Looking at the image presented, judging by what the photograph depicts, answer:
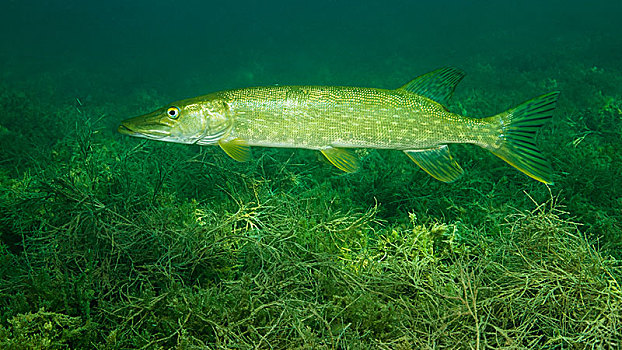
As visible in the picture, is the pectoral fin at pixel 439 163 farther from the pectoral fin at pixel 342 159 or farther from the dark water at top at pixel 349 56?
the dark water at top at pixel 349 56

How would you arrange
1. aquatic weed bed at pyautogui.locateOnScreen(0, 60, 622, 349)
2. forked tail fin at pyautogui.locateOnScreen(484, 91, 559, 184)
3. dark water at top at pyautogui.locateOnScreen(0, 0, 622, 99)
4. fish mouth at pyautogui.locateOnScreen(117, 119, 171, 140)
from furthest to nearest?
dark water at top at pyautogui.locateOnScreen(0, 0, 622, 99) < fish mouth at pyautogui.locateOnScreen(117, 119, 171, 140) < forked tail fin at pyautogui.locateOnScreen(484, 91, 559, 184) < aquatic weed bed at pyautogui.locateOnScreen(0, 60, 622, 349)

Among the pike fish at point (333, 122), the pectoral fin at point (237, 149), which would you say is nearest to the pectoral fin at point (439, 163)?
the pike fish at point (333, 122)

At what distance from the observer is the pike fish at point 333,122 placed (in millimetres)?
4223

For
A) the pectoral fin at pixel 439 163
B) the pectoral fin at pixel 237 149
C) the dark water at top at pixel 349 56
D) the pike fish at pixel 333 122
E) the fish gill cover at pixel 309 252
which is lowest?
the dark water at top at pixel 349 56

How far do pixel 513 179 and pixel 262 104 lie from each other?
12.0ft

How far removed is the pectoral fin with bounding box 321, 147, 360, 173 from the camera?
14.0 ft

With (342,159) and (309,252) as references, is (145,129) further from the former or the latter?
(309,252)

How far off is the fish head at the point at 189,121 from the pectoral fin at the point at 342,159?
1.12m

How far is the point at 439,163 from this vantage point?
4281mm

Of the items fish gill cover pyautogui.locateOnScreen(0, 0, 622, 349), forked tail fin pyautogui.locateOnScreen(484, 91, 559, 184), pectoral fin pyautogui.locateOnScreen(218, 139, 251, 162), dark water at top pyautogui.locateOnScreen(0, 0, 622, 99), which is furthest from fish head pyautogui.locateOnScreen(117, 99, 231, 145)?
dark water at top pyautogui.locateOnScreen(0, 0, 622, 99)

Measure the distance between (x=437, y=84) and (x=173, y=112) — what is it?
283 cm

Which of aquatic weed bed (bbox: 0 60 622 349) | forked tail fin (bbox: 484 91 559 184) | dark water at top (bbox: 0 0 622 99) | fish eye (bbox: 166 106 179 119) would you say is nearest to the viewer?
aquatic weed bed (bbox: 0 60 622 349)

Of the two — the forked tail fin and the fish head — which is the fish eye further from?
the forked tail fin

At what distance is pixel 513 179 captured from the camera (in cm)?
564
